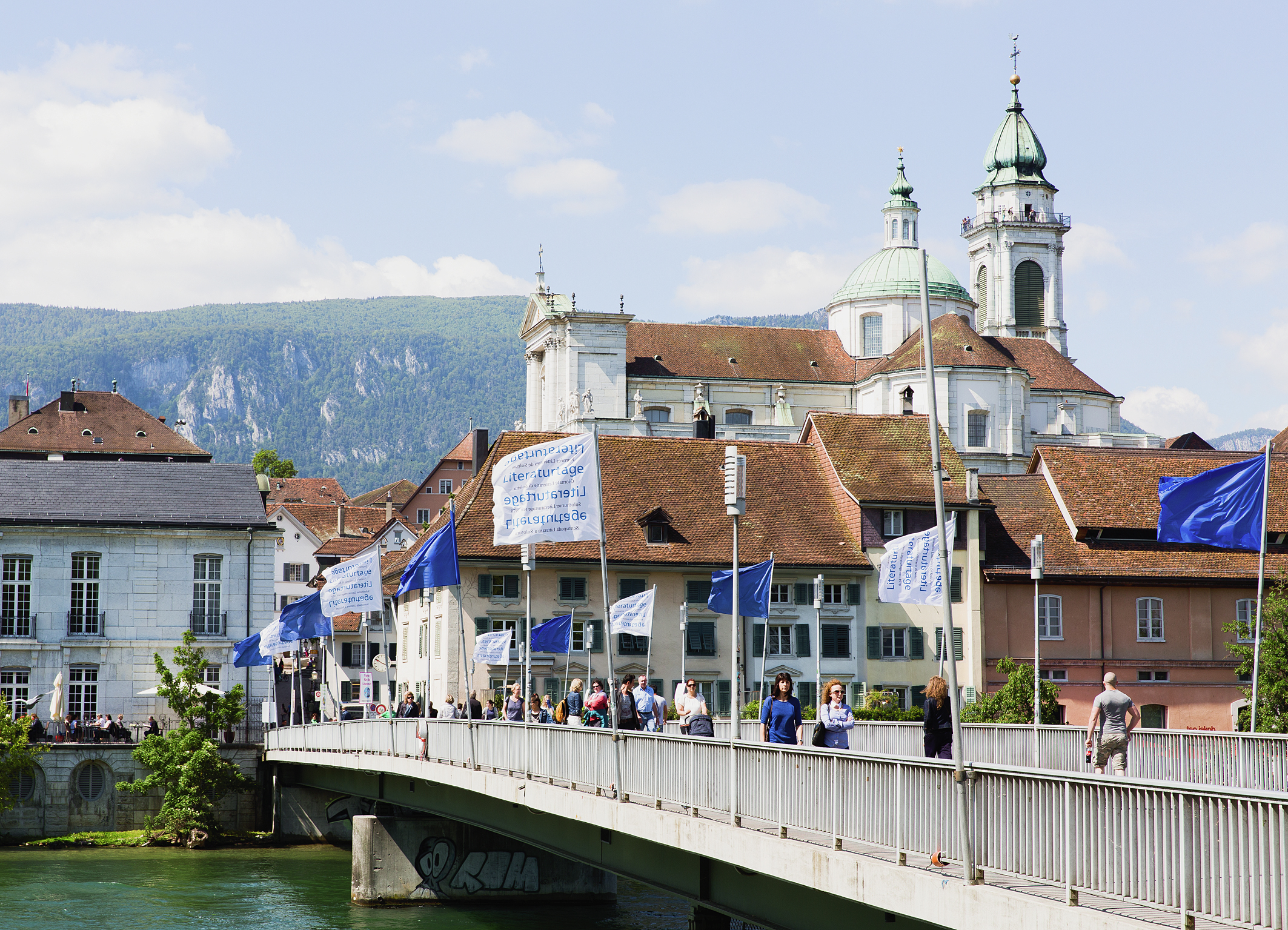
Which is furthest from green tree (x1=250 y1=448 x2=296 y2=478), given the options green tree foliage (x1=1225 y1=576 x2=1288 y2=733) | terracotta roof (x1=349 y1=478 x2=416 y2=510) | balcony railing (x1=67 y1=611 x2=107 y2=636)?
green tree foliage (x1=1225 y1=576 x2=1288 y2=733)

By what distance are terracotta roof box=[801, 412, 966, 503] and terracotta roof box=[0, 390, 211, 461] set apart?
151ft

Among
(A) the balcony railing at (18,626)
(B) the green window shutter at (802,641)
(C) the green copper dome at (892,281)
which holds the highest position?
(C) the green copper dome at (892,281)

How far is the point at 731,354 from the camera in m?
109

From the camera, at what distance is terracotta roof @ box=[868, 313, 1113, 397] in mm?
102188

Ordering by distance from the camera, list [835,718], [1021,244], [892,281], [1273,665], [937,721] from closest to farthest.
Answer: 1. [937,721]
2. [835,718]
3. [1273,665]
4. [892,281]
5. [1021,244]

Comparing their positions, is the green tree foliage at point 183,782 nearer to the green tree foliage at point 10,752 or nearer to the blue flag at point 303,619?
the green tree foliage at point 10,752

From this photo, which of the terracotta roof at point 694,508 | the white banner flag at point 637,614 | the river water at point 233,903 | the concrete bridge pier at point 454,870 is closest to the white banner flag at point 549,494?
the white banner flag at point 637,614

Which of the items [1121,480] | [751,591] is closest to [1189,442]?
[1121,480]

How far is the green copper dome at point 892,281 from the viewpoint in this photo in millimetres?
113562

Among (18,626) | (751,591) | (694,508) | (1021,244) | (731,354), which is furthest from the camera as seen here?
(1021,244)

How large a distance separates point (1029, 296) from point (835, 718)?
Answer: 114492mm

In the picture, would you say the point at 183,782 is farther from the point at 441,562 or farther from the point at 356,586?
the point at 441,562

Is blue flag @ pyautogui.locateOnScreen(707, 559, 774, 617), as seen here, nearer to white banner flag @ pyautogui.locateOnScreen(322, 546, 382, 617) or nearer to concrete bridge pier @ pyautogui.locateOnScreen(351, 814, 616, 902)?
white banner flag @ pyautogui.locateOnScreen(322, 546, 382, 617)

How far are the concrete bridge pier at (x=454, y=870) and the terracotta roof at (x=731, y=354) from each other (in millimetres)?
67003
